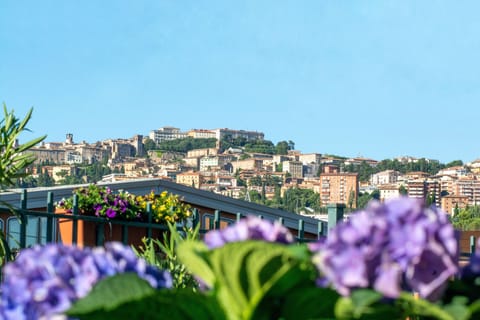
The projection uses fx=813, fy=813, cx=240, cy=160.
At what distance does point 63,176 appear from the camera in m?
165

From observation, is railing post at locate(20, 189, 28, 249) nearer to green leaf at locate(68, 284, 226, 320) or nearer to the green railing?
the green railing

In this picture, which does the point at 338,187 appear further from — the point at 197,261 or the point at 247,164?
the point at 197,261

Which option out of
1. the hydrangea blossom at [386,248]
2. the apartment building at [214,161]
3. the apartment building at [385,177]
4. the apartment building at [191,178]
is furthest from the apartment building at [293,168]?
the hydrangea blossom at [386,248]

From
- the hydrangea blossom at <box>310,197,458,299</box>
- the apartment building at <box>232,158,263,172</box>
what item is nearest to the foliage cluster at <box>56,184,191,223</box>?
the hydrangea blossom at <box>310,197,458,299</box>

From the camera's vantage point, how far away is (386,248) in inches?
32.1

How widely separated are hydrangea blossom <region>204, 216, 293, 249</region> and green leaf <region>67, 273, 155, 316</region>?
99 millimetres

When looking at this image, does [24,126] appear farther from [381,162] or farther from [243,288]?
[381,162]

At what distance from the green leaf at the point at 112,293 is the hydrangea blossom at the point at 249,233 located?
99 millimetres

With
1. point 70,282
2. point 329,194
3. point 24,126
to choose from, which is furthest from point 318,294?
point 329,194

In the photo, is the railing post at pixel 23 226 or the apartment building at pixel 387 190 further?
the apartment building at pixel 387 190

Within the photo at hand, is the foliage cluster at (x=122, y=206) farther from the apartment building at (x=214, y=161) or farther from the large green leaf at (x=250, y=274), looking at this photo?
the apartment building at (x=214, y=161)

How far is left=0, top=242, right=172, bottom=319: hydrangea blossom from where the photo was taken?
0.86m

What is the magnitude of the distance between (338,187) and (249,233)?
166506 millimetres

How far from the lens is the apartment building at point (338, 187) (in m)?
165
